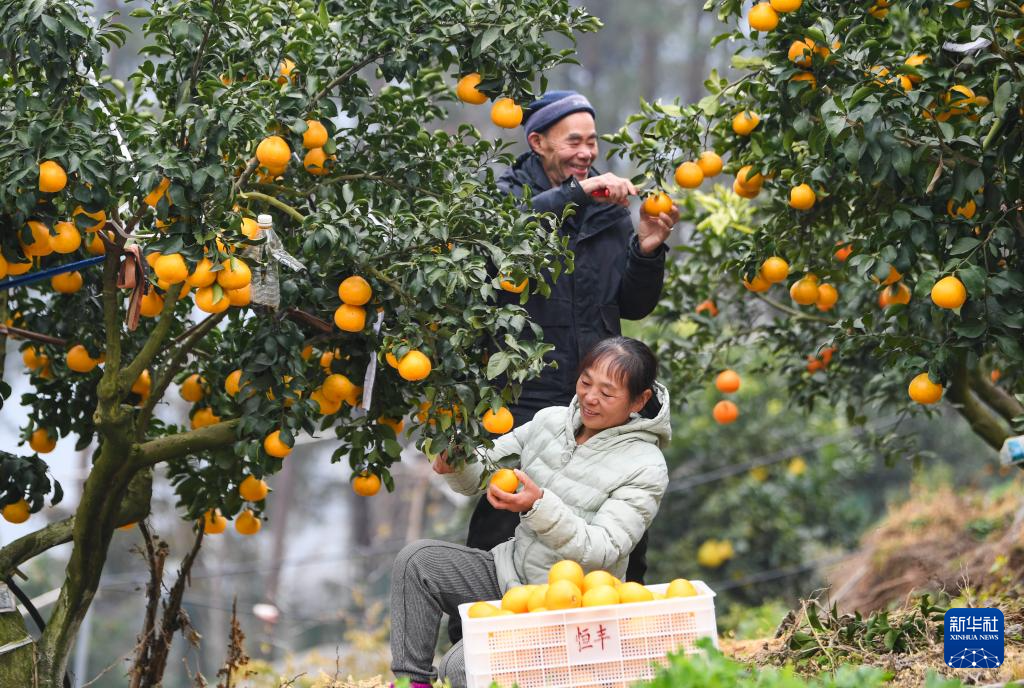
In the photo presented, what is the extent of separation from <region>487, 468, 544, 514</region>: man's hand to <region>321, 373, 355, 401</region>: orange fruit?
74cm

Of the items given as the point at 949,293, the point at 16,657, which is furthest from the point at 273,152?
the point at 949,293

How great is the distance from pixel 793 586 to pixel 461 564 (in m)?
7.09

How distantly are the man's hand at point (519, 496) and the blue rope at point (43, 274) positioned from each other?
1.49 metres

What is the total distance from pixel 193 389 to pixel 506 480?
166 cm

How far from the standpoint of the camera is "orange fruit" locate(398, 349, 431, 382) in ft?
10.6

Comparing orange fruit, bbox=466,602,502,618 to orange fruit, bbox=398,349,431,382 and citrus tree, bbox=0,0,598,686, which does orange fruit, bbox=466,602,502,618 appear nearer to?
citrus tree, bbox=0,0,598,686

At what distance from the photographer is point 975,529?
24.0 feet

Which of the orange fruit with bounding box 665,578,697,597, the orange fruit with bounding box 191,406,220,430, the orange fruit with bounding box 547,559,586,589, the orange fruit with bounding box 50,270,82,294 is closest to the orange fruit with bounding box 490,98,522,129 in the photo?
the orange fruit with bounding box 547,559,586,589

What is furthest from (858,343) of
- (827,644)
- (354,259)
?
(354,259)

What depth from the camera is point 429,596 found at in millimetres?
3336

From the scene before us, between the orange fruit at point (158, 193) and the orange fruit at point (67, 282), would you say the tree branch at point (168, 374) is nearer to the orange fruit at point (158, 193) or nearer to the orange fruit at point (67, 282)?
the orange fruit at point (67, 282)

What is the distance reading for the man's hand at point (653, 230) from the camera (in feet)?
12.5

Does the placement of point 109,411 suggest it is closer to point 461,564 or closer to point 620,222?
point 461,564

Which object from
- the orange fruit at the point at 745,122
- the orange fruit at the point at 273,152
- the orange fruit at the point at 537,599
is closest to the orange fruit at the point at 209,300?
the orange fruit at the point at 273,152
